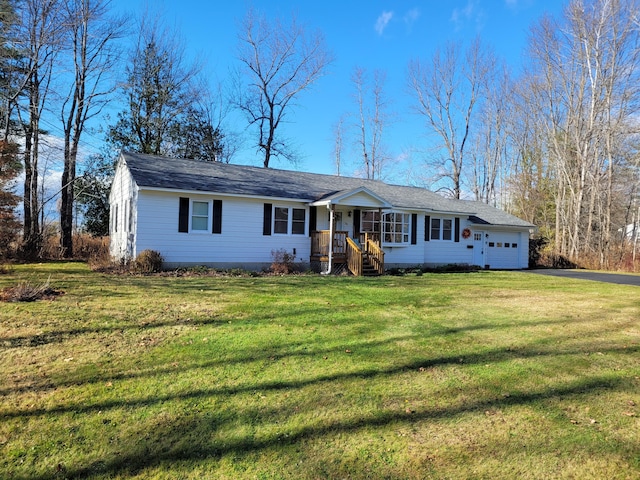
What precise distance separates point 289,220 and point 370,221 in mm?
3856

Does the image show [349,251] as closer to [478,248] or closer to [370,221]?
[370,221]

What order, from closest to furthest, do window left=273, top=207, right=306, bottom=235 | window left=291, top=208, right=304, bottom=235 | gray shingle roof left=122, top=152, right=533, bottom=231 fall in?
1. gray shingle roof left=122, top=152, right=533, bottom=231
2. window left=273, top=207, right=306, bottom=235
3. window left=291, top=208, right=304, bottom=235

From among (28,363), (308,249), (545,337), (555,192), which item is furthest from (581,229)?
(28,363)

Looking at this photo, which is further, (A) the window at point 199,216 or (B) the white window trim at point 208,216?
(B) the white window trim at point 208,216

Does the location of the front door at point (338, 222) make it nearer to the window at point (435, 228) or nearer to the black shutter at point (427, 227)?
the black shutter at point (427, 227)

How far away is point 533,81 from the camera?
2758 cm

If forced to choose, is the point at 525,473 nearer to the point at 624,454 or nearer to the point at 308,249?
the point at 624,454

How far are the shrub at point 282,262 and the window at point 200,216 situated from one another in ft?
8.99

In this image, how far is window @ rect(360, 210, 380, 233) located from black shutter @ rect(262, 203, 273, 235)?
14.1ft

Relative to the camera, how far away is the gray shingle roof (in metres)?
14.0

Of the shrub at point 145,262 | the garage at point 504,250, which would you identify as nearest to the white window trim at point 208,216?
the shrub at point 145,262

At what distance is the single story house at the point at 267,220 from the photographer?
44.3 ft

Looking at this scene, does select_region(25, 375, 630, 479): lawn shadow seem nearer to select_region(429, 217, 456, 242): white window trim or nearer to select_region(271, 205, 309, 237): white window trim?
select_region(271, 205, 309, 237): white window trim

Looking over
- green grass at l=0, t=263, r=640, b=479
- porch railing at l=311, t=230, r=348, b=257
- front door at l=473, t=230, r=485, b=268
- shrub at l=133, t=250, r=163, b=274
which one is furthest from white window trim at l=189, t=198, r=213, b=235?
front door at l=473, t=230, r=485, b=268
